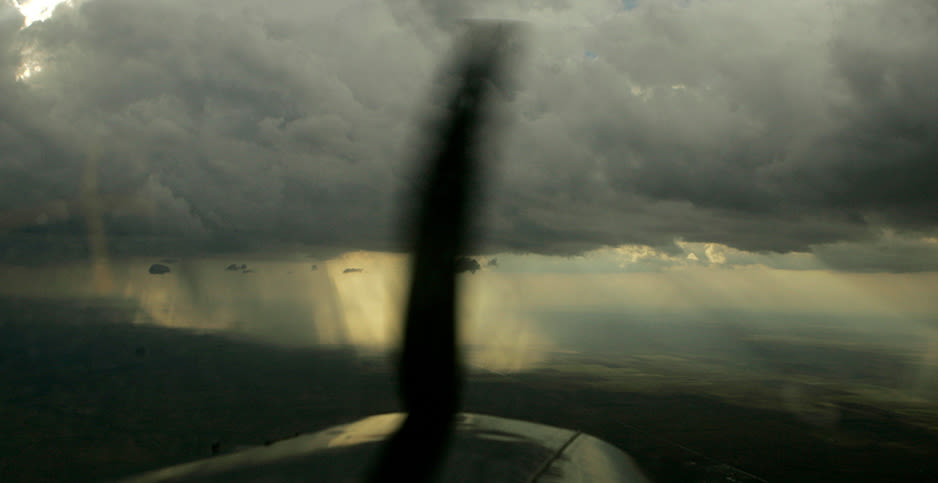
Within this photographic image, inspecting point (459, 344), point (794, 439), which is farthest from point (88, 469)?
point (794, 439)

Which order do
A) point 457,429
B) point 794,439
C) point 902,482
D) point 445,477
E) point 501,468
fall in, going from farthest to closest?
1. point 794,439
2. point 902,482
3. point 457,429
4. point 501,468
5. point 445,477

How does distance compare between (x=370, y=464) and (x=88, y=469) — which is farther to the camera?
(x=88, y=469)

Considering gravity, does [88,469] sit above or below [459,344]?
below

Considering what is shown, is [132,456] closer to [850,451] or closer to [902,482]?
[902,482]

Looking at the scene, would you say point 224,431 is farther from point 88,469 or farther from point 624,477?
point 624,477

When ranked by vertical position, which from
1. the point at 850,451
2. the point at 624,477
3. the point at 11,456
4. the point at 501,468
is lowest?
the point at 11,456

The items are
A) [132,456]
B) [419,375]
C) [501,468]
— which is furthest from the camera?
[132,456]

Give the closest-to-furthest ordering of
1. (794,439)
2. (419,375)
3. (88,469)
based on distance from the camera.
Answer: (419,375)
(88,469)
(794,439)

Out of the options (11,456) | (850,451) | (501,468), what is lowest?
(11,456)

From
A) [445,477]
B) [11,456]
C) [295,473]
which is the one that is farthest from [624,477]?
[11,456]
